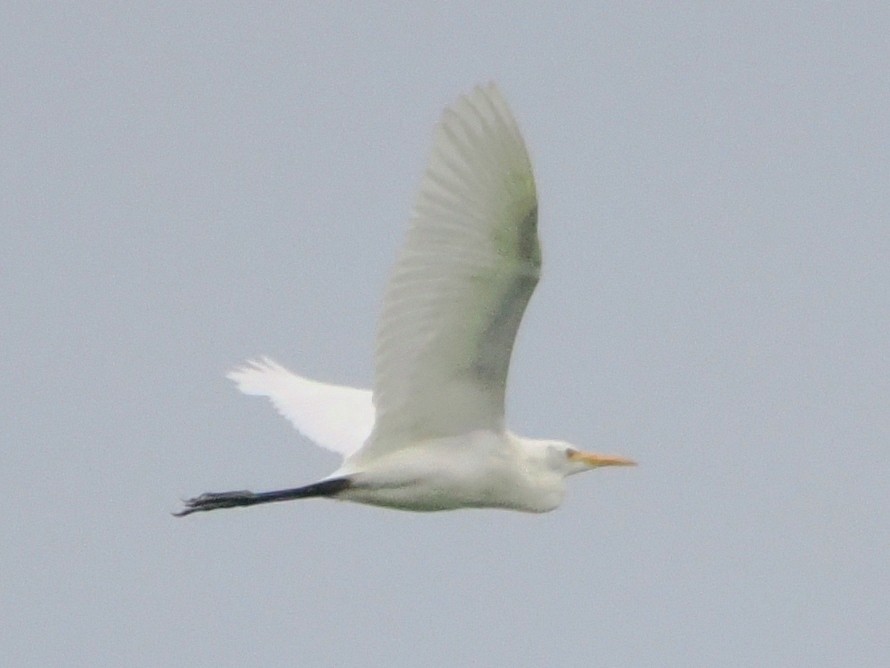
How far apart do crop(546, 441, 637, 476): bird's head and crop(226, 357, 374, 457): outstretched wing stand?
128cm

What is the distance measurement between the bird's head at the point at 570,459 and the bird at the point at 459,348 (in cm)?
1

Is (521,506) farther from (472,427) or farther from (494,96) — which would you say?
(494,96)

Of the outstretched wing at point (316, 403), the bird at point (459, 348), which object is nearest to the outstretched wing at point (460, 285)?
the bird at point (459, 348)

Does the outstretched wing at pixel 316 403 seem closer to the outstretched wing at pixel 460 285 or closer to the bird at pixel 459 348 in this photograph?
the bird at pixel 459 348

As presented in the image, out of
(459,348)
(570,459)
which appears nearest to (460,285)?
(459,348)

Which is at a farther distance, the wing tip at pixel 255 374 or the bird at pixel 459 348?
the wing tip at pixel 255 374

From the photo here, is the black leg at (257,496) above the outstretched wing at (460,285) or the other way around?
the other way around

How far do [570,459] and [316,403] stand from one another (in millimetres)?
2361

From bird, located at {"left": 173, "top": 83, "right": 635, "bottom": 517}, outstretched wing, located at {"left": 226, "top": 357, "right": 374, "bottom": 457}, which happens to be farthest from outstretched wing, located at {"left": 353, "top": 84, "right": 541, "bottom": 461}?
outstretched wing, located at {"left": 226, "top": 357, "right": 374, "bottom": 457}

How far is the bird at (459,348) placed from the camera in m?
9.34

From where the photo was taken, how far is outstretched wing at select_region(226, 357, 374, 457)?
505 inches

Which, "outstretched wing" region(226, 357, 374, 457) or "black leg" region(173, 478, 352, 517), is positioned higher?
"outstretched wing" region(226, 357, 374, 457)

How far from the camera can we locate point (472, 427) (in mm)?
11016

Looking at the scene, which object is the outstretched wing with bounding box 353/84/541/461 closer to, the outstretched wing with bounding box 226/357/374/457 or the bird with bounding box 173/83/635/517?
the bird with bounding box 173/83/635/517
